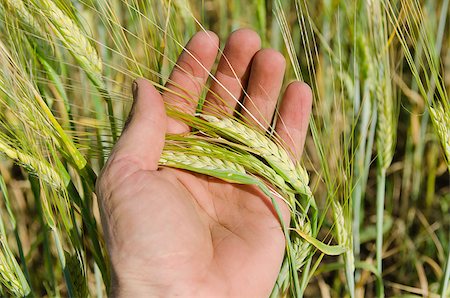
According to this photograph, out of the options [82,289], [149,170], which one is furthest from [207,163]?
[82,289]

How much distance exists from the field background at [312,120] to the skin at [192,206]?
0.18ft

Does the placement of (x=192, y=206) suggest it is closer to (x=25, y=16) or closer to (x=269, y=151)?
(x=269, y=151)

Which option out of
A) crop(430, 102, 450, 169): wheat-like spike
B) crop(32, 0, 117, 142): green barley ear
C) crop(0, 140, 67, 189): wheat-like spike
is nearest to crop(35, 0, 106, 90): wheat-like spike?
crop(32, 0, 117, 142): green barley ear

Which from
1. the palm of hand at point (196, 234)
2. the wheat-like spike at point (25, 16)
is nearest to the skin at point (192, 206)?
the palm of hand at point (196, 234)

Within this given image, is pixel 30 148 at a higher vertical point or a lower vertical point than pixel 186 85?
lower

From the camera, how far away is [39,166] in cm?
99

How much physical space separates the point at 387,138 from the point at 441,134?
0.33 feet

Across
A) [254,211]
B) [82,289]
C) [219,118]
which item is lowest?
[82,289]

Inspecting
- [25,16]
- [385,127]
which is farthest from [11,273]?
[385,127]

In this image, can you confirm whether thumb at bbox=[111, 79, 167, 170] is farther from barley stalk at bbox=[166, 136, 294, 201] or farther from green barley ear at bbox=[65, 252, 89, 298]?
green barley ear at bbox=[65, 252, 89, 298]

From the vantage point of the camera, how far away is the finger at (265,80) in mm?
1147

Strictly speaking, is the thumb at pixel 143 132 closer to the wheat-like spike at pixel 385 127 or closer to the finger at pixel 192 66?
the finger at pixel 192 66

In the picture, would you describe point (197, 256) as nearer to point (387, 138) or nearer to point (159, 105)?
point (159, 105)

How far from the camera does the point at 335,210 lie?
103 cm
